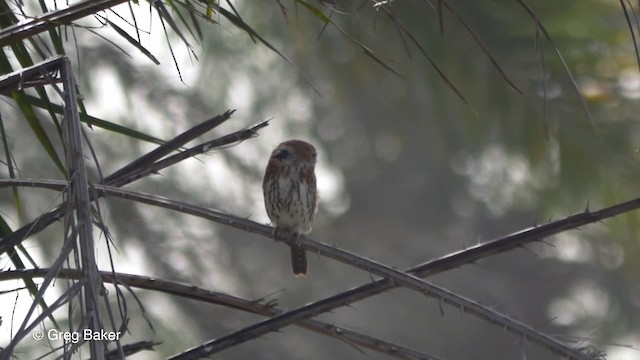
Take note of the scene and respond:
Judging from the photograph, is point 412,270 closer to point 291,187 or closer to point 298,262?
point 291,187

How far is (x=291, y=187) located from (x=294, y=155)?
15cm

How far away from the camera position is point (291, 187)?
5.62 metres

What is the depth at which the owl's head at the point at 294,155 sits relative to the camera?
5629 millimetres

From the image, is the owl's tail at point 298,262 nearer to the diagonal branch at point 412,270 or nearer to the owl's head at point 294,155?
the owl's head at point 294,155

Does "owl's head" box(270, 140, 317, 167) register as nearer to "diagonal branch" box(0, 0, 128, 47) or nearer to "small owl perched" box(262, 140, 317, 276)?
"small owl perched" box(262, 140, 317, 276)

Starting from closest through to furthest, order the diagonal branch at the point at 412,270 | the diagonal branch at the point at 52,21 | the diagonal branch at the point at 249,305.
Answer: the diagonal branch at the point at 52,21 → the diagonal branch at the point at 412,270 → the diagonal branch at the point at 249,305

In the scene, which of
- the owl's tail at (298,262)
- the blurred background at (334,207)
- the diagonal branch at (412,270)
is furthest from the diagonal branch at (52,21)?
the blurred background at (334,207)

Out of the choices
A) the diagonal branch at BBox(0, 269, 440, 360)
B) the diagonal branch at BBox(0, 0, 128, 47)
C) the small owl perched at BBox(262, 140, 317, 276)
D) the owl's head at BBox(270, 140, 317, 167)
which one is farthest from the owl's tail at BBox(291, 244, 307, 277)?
the diagonal branch at BBox(0, 0, 128, 47)

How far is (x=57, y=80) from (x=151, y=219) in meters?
12.1

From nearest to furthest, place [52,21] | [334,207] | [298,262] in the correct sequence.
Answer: [52,21]
[298,262]
[334,207]

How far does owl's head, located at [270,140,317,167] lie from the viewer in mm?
5629

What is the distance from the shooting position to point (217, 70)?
1559 centimetres

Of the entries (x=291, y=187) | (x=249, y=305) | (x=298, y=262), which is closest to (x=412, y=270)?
(x=249, y=305)

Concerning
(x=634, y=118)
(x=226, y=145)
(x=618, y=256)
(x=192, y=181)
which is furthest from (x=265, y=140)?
(x=226, y=145)
